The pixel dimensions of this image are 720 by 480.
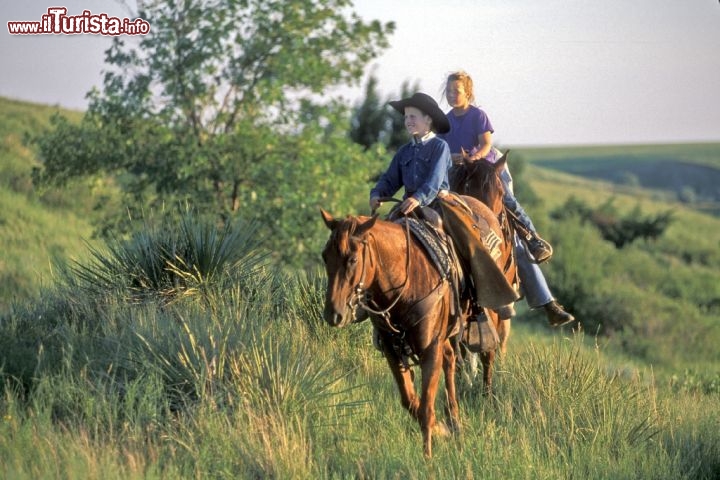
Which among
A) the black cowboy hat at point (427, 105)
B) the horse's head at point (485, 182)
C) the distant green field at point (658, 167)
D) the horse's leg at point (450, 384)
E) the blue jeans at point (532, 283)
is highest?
the black cowboy hat at point (427, 105)

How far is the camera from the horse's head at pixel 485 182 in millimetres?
9383

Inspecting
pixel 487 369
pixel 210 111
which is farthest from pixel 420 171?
pixel 210 111

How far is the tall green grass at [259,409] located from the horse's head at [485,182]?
152cm

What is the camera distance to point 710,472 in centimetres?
824

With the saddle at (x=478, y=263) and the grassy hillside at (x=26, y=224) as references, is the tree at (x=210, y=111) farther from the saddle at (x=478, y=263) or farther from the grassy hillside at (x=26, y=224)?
the saddle at (x=478, y=263)

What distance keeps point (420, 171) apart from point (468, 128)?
168cm

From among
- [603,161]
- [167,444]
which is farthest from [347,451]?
[603,161]

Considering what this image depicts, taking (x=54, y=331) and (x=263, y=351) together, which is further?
(x=54, y=331)

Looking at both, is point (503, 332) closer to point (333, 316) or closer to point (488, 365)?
point (488, 365)

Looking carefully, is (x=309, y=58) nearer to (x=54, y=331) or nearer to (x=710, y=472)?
(x=54, y=331)

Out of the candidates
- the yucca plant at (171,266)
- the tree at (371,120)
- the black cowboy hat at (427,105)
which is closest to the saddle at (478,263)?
the black cowboy hat at (427,105)

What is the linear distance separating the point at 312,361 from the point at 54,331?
7.98 feet

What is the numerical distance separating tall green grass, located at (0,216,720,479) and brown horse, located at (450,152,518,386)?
11.3 inches

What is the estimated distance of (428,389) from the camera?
7.38 meters
